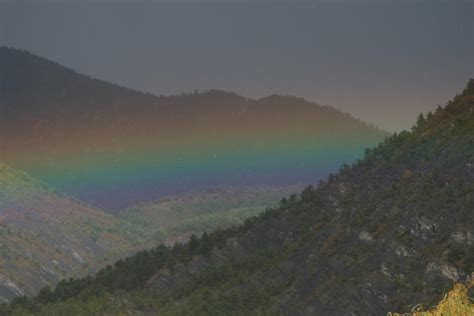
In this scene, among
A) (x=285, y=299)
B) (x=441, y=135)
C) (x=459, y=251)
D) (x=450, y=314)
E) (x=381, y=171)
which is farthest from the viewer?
(x=381, y=171)

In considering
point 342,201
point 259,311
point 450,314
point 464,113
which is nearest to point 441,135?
point 464,113

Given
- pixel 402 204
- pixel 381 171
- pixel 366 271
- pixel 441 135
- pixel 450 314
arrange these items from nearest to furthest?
pixel 450 314 < pixel 366 271 < pixel 402 204 < pixel 441 135 < pixel 381 171

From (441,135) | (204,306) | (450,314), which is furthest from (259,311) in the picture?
(450,314)

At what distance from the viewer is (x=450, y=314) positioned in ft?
261

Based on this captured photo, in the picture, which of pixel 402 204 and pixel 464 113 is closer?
pixel 402 204

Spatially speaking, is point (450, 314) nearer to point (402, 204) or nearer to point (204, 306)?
point (402, 204)

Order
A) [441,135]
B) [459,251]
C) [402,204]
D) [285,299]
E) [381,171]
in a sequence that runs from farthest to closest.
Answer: [381,171], [441,135], [285,299], [402,204], [459,251]

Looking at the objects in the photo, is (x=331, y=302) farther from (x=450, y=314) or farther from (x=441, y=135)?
(x=450, y=314)

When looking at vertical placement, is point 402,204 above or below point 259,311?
above

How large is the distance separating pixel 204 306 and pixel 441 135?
41.5 meters

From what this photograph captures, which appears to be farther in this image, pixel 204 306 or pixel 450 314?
pixel 204 306

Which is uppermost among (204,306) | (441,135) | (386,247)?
(441,135)

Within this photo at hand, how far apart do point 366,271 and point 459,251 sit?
14.6 meters

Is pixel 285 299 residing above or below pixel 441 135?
below
